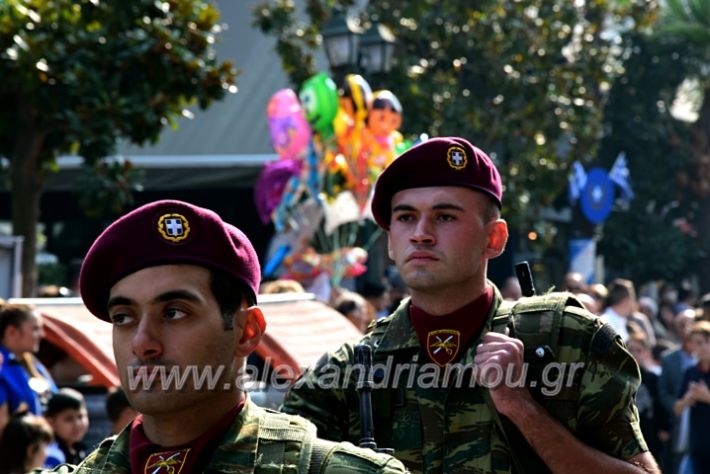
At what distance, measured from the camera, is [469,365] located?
13.4 ft

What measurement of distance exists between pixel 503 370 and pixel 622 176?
26828 millimetres

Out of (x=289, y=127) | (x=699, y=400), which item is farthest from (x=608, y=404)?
(x=289, y=127)

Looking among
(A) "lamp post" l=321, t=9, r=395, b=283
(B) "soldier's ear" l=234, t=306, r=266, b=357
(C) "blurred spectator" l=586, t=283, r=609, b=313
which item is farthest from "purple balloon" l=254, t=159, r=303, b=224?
(B) "soldier's ear" l=234, t=306, r=266, b=357

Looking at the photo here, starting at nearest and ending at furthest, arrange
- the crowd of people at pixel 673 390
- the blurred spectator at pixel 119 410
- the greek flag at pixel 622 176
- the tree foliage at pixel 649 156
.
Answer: the blurred spectator at pixel 119 410 → the crowd of people at pixel 673 390 → the greek flag at pixel 622 176 → the tree foliage at pixel 649 156

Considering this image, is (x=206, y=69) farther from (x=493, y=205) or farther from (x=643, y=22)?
(x=643, y=22)

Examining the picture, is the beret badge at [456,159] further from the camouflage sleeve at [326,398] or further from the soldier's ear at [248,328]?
the soldier's ear at [248,328]

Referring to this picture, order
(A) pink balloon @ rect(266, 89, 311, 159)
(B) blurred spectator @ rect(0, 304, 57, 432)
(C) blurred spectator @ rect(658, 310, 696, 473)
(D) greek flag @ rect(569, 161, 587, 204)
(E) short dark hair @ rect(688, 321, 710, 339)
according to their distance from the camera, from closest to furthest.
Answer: (B) blurred spectator @ rect(0, 304, 57, 432), (E) short dark hair @ rect(688, 321, 710, 339), (C) blurred spectator @ rect(658, 310, 696, 473), (A) pink balloon @ rect(266, 89, 311, 159), (D) greek flag @ rect(569, 161, 587, 204)

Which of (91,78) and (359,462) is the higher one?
(91,78)

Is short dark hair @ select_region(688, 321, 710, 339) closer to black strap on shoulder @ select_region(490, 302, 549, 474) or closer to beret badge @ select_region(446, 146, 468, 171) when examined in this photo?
beret badge @ select_region(446, 146, 468, 171)

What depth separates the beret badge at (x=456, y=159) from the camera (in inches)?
167

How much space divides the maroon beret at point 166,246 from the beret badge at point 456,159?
153cm

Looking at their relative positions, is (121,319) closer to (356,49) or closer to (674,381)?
(674,381)

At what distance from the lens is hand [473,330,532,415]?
3865 mm

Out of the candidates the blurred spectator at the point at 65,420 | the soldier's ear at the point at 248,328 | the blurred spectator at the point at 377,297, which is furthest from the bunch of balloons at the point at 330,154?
the soldier's ear at the point at 248,328
